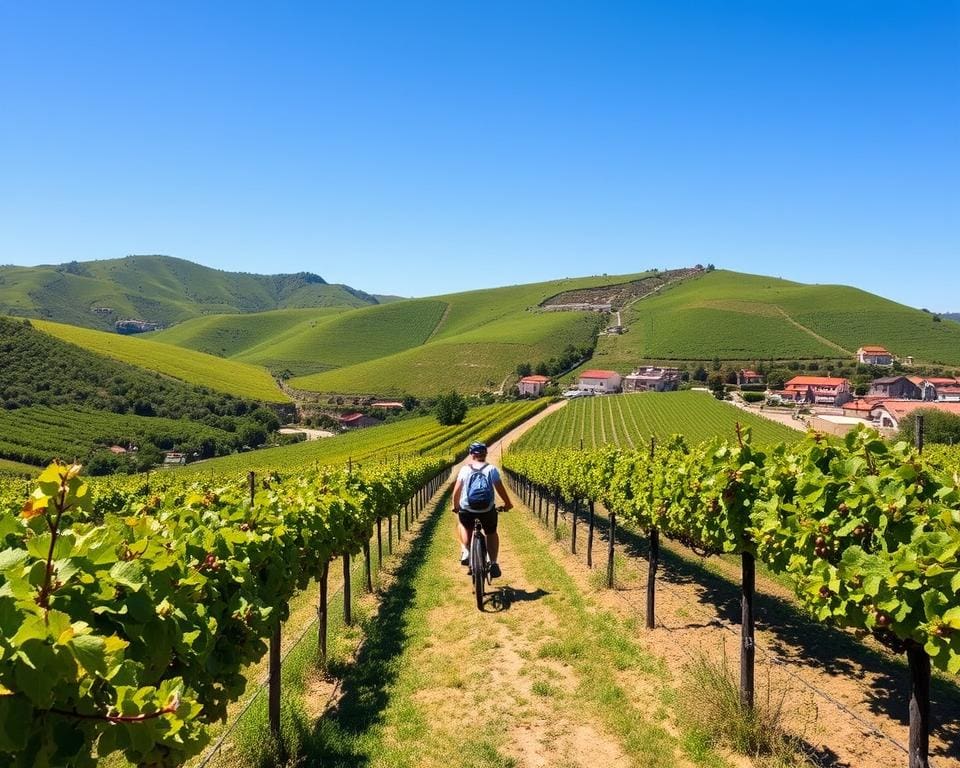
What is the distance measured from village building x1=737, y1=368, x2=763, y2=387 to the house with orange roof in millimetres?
23204

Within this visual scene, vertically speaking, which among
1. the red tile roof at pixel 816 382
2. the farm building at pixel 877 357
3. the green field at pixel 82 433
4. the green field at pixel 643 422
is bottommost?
the green field at pixel 82 433

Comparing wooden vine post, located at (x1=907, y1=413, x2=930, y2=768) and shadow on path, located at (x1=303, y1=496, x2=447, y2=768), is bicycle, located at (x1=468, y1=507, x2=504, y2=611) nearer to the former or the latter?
shadow on path, located at (x1=303, y1=496, x2=447, y2=768)

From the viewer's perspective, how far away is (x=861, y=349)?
11969cm

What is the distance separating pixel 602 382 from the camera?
120 meters

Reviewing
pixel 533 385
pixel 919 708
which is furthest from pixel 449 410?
pixel 919 708

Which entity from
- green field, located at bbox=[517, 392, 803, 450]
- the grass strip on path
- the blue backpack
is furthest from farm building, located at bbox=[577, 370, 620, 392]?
the blue backpack

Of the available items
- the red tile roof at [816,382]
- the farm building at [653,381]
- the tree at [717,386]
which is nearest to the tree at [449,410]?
the farm building at [653,381]

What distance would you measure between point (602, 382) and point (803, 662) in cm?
11510

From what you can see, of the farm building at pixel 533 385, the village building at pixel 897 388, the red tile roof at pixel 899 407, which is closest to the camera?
the red tile roof at pixel 899 407

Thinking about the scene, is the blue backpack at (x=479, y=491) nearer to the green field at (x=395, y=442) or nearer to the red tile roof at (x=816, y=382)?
the green field at (x=395, y=442)

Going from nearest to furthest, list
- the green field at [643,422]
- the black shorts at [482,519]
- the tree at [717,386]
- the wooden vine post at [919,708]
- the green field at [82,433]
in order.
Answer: the wooden vine post at [919,708]
the black shorts at [482,519]
the green field at [643,422]
the green field at [82,433]
the tree at [717,386]

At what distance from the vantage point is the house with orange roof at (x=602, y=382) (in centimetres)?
12012

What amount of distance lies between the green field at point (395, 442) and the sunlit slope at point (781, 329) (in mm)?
52344

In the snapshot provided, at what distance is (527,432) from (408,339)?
124 metres
